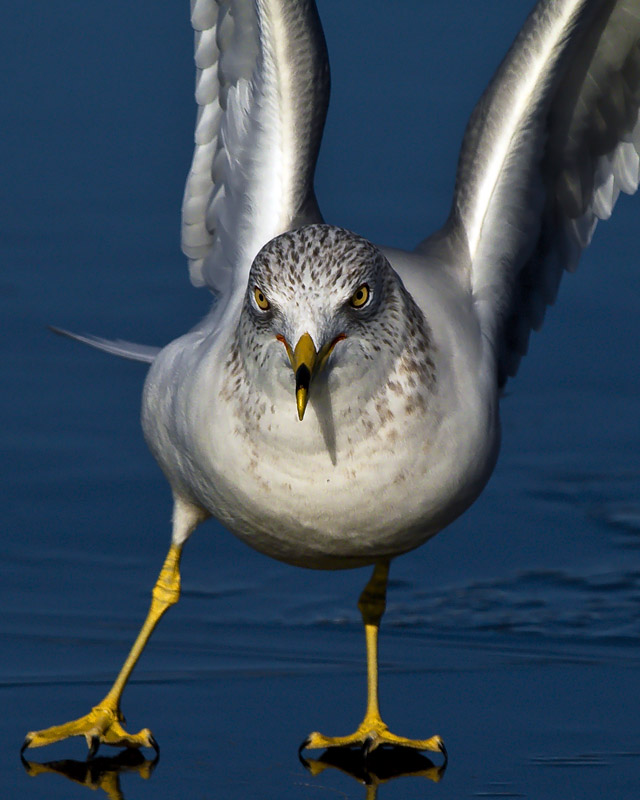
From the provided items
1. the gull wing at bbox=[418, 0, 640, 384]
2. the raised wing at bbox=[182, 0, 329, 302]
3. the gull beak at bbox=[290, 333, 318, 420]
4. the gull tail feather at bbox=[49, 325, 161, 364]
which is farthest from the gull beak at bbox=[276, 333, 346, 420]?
the gull tail feather at bbox=[49, 325, 161, 364]

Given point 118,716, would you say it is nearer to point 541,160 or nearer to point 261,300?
point 261,300

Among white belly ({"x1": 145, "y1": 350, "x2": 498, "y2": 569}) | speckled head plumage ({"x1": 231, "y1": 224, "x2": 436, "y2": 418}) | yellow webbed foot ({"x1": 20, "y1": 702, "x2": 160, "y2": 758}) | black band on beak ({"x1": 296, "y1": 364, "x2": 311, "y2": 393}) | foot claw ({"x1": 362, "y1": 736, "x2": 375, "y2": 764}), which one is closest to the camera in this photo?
black band on beak ({"x1": 296, "y1": 364, "x2": 311, "y2": 393})

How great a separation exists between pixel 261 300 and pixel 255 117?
51.8 inches

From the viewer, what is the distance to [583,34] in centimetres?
582

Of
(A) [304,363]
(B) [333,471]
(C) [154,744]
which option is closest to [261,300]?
(A) [304,363]

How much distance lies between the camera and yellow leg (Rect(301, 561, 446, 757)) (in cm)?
526

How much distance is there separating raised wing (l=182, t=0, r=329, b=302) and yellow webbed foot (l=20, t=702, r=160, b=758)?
1.47 m

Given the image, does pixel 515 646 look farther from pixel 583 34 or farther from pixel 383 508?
pixel 583 34

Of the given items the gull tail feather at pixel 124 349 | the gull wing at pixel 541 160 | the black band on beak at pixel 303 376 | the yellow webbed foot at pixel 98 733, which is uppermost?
the gull wing at pixel 541 160

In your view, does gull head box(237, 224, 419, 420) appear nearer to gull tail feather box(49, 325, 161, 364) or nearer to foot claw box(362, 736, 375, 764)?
foot claw box(362, 736, 375, 764)

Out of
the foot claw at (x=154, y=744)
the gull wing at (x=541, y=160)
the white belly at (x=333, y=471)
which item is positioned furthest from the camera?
the gull wing at (x=541, y=160)

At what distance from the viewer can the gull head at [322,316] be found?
180 inches

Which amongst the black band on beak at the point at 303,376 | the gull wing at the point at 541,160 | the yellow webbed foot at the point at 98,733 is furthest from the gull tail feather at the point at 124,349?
the black band on beak at the point at 303,376

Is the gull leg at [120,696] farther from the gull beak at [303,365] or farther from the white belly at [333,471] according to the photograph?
the gull beak at [303,365]
